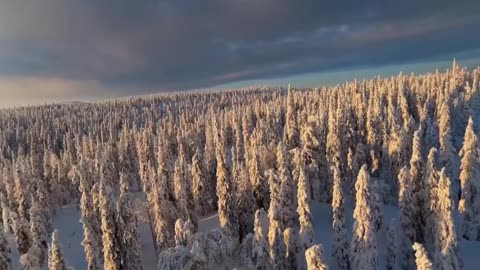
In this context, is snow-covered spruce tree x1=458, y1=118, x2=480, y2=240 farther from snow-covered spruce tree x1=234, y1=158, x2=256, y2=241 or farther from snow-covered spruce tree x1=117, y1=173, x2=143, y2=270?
snow-covered spruce tree x1=117, y1=173, x2=143, y2=270

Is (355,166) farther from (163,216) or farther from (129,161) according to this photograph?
(129,161)

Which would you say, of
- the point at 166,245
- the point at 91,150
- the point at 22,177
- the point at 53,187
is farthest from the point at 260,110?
the point at 166,245

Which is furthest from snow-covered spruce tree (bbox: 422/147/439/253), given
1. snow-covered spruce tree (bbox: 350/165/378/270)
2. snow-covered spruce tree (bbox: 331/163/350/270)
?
snow-covered spruce tree (bbox: 331/163/350/270)

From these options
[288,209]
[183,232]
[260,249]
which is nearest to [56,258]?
[183,232]

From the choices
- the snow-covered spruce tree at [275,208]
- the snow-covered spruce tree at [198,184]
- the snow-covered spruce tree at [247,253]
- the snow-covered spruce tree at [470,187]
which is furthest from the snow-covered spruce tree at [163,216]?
the snow-covered spruce tree at [470,187]

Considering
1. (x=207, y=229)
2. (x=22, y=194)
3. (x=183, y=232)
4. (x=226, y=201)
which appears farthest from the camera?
(x=22, y=194)

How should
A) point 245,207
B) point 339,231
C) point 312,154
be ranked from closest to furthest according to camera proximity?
point 339,231, point 245,207, point 312,154
